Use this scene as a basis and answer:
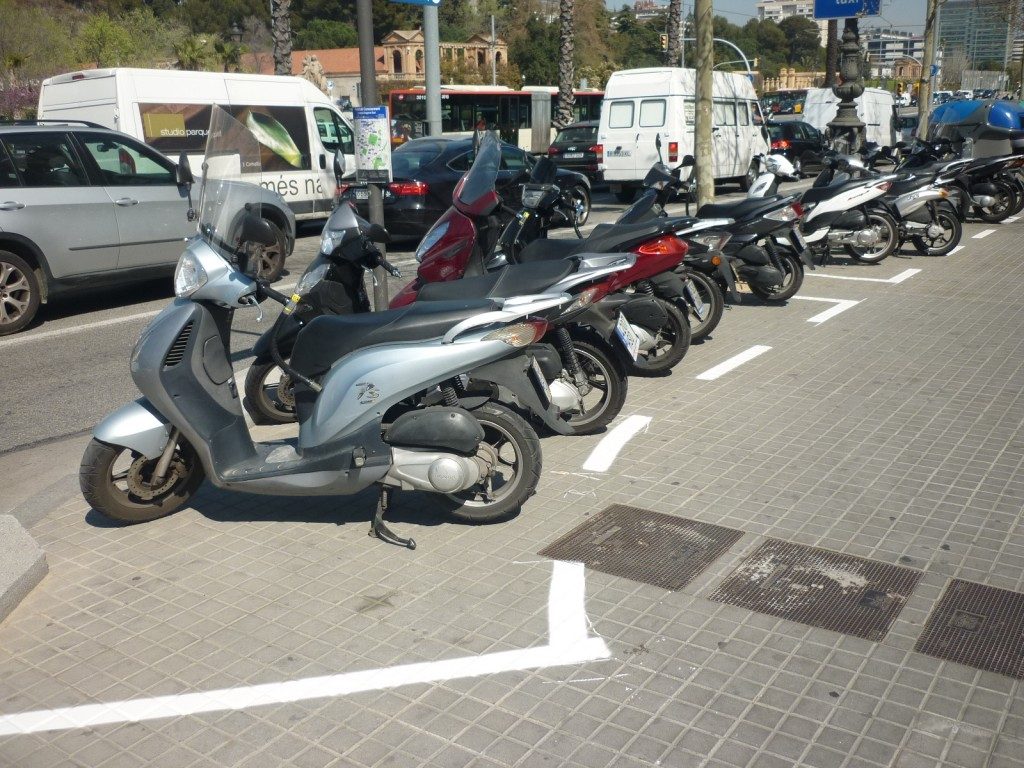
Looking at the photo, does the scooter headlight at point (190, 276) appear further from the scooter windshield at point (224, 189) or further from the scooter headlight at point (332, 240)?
the scooter headlight at point (332, 240)

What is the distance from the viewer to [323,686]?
11.8 feet

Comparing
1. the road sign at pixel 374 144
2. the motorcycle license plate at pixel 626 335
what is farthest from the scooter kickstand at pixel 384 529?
the road sign at pixel 374 144

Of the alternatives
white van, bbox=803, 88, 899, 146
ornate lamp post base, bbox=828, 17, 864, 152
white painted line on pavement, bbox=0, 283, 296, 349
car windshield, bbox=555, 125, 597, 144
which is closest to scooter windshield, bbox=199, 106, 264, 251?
white painted line on pavement, bbox=0, 283, 296, 349

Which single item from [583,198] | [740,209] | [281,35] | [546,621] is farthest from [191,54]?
[546,621]

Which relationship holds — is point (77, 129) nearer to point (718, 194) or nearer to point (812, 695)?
point (812, 695)

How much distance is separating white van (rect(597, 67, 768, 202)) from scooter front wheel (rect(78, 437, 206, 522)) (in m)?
15.9

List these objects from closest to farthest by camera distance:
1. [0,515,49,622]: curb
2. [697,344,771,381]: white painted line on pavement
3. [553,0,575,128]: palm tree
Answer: [0,515,49,622]: curb → [697,344,771,381]: white painted line on pavement → [553,0,575,128]: palm tree

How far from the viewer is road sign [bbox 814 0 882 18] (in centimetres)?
1736

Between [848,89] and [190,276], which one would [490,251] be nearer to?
[190,276]

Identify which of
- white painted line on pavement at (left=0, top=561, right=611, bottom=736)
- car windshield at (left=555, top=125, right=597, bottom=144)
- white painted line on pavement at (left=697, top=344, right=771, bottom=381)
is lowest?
white painted line on pavement at (left=0, top=561, right=611, bottom=736)

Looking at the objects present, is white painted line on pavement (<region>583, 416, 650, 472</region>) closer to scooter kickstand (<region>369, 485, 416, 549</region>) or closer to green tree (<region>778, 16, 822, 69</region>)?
scooter kickstand (<region>369, 485, 416, 549</region>)

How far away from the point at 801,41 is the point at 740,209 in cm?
11571

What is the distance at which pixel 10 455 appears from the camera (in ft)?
20.6

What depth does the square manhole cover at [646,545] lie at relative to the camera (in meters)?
4.41
